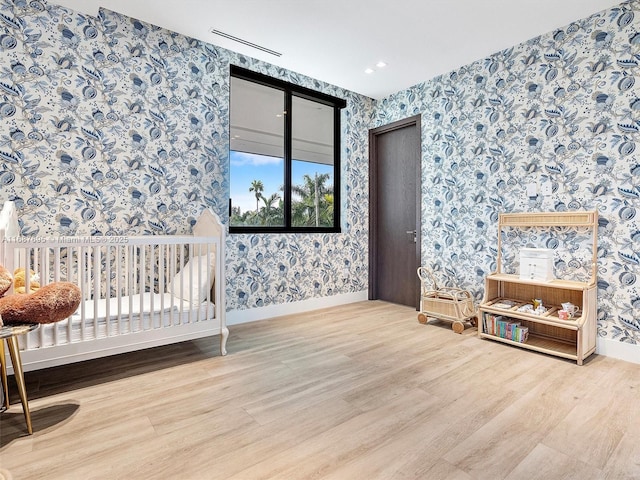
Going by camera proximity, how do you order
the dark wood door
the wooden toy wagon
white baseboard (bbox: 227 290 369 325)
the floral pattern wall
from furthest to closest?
the dark wood door
white baseboard (bbox: 227 290 369 325)
the wooden toy wagon
the floral pattern wall

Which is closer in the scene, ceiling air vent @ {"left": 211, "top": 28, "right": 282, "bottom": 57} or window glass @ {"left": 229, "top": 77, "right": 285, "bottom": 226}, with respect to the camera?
ceiling air vent @ {"left": 211, "top": 28, "right": 282, "bottom": 57}

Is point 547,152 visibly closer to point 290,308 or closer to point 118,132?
point 290,308

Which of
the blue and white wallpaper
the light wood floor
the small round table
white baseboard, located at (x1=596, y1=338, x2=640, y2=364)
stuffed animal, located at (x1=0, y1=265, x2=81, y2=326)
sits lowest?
the light wood floor

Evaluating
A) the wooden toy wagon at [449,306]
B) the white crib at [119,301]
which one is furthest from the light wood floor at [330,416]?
the wooden toy wagon at [449,306]

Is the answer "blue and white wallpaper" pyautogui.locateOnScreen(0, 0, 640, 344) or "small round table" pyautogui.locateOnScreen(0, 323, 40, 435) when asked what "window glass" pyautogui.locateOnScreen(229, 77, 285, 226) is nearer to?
"blue and white wallpaper" pyautogui.locateOnScreen(0, 0, 640, 344)

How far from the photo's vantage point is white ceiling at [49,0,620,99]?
8.13 ft

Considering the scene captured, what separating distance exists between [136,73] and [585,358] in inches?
158

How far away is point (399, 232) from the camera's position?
13.8 ft

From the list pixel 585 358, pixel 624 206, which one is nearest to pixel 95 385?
pixel 585 358

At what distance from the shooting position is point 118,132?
8.82ft

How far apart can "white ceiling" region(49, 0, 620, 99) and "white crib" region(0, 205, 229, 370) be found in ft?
5.04

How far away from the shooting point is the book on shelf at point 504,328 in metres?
2.73

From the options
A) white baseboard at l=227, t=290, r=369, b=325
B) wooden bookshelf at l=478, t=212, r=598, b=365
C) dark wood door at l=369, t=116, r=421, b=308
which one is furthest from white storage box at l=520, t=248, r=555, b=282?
white baseboard at l=227, t=290, r=369, b=325

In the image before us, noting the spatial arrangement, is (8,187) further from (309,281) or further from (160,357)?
(309,281)
